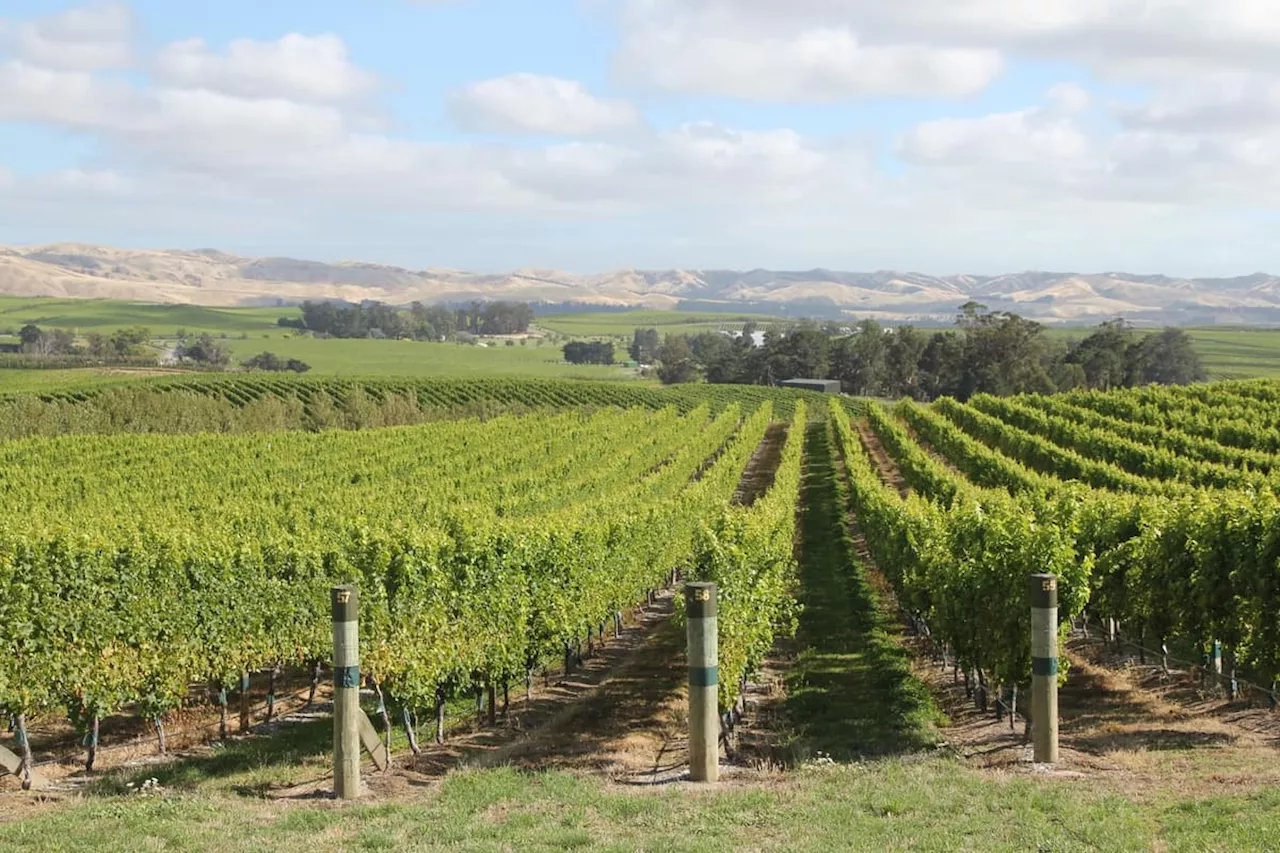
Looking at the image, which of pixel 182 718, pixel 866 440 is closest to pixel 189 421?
pixel 866 440

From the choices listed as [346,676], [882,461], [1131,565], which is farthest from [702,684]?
[882,461]

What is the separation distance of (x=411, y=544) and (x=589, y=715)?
2828 mm

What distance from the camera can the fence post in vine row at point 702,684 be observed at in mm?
8414

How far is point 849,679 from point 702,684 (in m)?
6.36

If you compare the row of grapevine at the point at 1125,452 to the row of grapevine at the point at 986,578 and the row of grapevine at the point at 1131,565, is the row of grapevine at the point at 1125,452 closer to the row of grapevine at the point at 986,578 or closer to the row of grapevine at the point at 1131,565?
the row of grapevine at the point at 1131,565

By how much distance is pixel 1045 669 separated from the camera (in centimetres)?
866

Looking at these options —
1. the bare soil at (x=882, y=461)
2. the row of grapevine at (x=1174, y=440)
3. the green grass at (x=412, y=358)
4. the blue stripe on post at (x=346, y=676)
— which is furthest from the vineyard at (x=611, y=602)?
the green grass at (x=412, y=358)

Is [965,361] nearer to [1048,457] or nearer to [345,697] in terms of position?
[1048,457]

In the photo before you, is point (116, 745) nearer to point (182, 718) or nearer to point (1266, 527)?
point (182, 718)

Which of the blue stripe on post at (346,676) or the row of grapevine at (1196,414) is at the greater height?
the blue stripe on post at (346,676)

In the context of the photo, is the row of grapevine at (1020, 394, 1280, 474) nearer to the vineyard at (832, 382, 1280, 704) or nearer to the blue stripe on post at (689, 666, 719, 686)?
the vineyard at (832, 382, 1280, 704)

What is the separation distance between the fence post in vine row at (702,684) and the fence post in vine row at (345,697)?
7.69 feet

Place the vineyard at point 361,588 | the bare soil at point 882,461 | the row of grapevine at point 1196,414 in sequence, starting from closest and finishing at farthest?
the vineyard at point 361,588 → the bare soil at point 882,461 → the row of grapevine at point 1196,414

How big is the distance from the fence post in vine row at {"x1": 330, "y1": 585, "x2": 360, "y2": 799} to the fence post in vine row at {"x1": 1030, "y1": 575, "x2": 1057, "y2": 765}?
4851 millimetres
